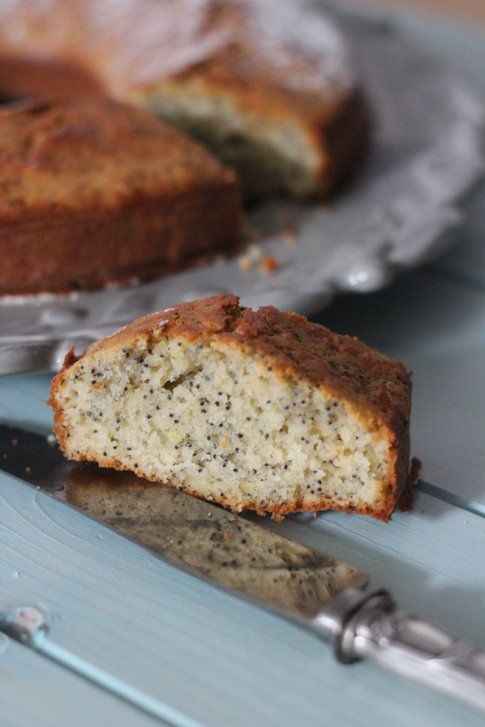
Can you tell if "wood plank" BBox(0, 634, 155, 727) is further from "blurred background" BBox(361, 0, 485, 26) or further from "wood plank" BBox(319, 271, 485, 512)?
"blurred background" BBox(361, 0, 485, 26)

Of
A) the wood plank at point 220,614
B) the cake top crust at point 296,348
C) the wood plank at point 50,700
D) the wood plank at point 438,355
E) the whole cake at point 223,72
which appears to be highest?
the whole cake at point 223,72

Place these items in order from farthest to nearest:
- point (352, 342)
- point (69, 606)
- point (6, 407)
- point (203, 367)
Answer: point (6, 407), point (352, 342), point (203, 367), point (69, 606)

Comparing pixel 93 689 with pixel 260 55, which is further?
pixel 260 55

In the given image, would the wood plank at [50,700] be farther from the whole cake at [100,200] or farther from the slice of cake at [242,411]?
the whole cake at [100,200]

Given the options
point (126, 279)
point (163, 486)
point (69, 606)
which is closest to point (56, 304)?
point (126, 279)

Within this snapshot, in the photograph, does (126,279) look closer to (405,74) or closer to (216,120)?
(216,120)

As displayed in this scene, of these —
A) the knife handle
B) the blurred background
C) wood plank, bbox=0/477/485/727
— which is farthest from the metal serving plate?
the blurred background

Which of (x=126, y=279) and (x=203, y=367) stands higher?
(x=126, y=279)

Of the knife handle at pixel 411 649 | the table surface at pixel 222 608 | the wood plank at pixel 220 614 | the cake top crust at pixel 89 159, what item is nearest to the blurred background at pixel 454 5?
the cake top crust at pixel 89 159
